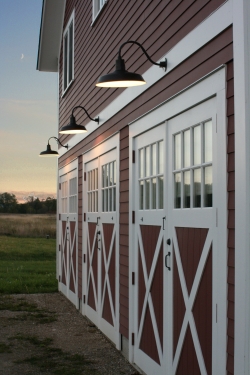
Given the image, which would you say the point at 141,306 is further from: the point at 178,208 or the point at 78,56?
the point at 78,56

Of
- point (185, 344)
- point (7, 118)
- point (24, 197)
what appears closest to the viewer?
point (185, 344)

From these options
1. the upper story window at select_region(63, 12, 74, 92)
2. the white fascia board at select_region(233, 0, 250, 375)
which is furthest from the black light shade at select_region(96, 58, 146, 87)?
the upper story window at select_region(63, 12, 74, 92)

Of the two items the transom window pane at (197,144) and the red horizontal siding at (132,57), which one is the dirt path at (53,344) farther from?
the transom window pane at (197,144)

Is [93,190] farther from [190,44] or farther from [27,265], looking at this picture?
[27,265]

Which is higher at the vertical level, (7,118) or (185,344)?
(7,118)

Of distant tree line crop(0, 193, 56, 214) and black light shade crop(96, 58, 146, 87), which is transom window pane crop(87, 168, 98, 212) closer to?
black light shade crop(96, 58, 146, 87)

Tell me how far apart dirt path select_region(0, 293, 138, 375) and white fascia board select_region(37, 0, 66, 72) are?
234 inches

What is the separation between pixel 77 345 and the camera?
754 centimetres

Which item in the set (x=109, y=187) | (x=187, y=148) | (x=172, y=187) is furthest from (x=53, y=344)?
(x=187, y=148)

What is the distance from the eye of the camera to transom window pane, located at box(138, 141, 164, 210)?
5656 mm

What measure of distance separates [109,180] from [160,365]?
311 centimetres

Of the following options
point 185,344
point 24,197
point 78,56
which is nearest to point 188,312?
point 185,344

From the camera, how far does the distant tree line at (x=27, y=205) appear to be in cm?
4431

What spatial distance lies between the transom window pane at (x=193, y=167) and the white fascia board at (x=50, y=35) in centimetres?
802
